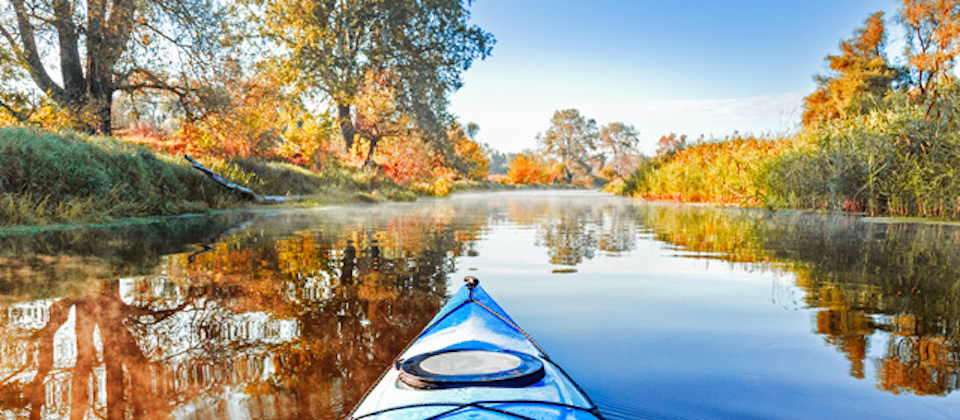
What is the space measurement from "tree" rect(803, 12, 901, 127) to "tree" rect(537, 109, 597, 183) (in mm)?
40208

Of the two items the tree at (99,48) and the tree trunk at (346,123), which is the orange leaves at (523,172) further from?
the tree at (99,48)

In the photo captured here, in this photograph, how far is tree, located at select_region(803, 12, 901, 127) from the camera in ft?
91.6

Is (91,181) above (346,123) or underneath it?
underneath

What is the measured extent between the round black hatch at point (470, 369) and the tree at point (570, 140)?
7084 centimetres

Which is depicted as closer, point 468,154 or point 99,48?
point 99,48

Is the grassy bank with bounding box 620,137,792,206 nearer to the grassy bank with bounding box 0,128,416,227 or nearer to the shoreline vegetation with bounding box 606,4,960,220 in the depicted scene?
the shoreline vegetation with bounding box 606,4,960,220

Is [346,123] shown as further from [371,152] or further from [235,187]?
[235,187]

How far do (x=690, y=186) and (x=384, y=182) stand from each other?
11757 millimetres

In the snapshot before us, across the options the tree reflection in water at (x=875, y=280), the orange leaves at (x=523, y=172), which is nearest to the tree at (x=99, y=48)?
the tree reflection in water at (x=875, y=280)

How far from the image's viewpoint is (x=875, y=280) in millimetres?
4234

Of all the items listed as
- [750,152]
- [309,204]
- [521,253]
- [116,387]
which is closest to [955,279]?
[521,253]

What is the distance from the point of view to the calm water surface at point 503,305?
2008mm

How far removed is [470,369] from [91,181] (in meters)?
A: 9.69

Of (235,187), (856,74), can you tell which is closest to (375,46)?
(235,187)
